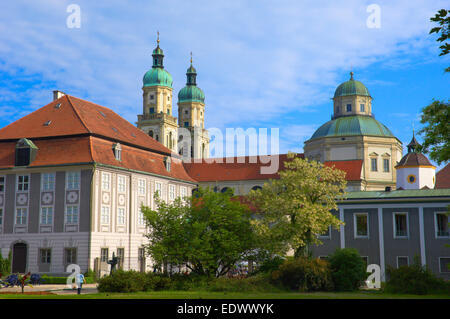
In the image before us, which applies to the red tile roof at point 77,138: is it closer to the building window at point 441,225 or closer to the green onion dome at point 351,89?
the building window at point 441,225

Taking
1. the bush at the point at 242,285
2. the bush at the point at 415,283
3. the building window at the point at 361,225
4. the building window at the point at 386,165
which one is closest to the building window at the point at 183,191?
the building window at the point at 361,225

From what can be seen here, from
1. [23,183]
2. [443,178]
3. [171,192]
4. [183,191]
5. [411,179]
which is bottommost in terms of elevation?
[23,183]

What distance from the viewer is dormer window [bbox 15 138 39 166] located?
4616cm

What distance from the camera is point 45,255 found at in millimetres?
44312

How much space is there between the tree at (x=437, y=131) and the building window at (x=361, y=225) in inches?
743

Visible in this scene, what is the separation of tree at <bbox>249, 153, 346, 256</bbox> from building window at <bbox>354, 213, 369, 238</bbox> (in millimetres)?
4555

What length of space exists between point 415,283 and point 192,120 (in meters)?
93.3

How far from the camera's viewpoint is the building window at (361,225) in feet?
132

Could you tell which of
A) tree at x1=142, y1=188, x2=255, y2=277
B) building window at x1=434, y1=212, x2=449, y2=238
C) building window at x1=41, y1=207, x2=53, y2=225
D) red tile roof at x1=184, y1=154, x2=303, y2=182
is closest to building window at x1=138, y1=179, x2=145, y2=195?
building window at x1=41, y1=207, x2=53, y2=225

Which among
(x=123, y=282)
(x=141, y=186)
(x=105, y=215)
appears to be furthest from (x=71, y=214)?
(x=123, y=282)

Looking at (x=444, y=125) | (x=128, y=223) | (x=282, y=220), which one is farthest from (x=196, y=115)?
(x=444, y=125)

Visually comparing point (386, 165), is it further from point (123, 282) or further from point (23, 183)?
point (123, 282)
